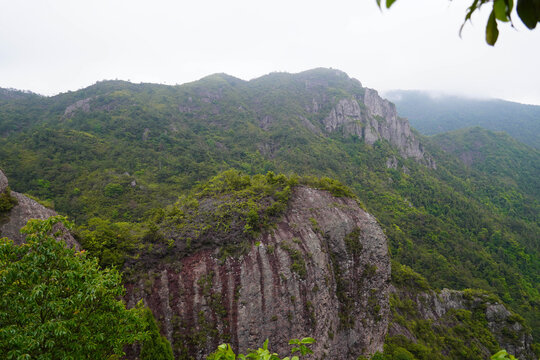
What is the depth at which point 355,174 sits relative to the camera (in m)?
70.6

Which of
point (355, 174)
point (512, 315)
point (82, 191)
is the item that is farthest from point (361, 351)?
point (355, 174)

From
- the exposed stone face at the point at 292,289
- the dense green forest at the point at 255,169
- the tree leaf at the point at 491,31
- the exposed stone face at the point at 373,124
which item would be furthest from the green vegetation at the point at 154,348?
the exposed stone face at the point at 373,124

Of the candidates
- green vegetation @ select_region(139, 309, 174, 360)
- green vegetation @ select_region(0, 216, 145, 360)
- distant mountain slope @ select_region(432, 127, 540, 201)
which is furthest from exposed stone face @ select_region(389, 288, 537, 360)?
distant mountain slope @ select_region(432, 127, 540, 201)

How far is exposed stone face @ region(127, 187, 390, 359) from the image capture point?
11797 millimetres

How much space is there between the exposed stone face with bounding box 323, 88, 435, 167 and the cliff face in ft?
306

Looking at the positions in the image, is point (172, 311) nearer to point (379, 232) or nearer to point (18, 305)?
point (18, 305)

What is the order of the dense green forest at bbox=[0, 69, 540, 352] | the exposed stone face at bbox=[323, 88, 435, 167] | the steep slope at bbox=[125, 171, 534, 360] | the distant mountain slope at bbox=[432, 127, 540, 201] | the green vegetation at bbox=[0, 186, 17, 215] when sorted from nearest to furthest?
the green vegetation at bbox=[0, 186, 17, 215] < the steep slope at bbox=[125, 171, 534, 360] < the dense green forest at bbox=[0, 69, 540, 352] < the exposed stone face at bbox=[323, 88, 435, 167] < the distant mountain slope at bbox=[432, 127, 540, 201]

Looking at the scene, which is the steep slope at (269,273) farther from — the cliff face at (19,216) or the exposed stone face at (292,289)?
the cliff face at (19,216)

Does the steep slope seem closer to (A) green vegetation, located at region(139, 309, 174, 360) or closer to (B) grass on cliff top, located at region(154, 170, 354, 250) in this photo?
(B) grass on cliff top, located at region(154, 170, 354, 250)

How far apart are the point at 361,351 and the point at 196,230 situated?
12.9 meters

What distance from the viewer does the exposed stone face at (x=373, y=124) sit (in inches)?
3693

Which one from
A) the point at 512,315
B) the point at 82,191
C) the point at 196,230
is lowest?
the point at 512,315

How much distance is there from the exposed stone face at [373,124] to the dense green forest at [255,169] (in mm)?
4698

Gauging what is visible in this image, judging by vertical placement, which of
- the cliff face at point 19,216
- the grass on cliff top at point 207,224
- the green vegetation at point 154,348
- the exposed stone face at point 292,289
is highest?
the cliff face at point 19,216
